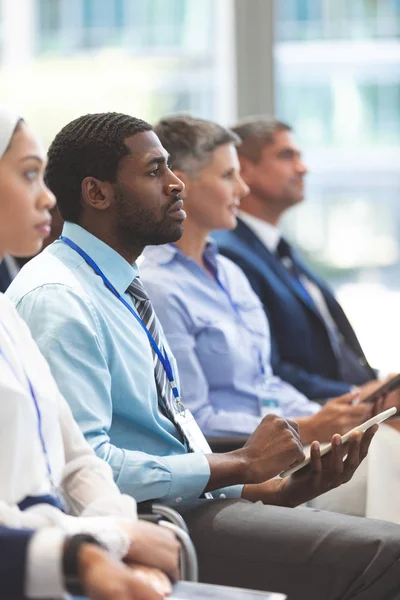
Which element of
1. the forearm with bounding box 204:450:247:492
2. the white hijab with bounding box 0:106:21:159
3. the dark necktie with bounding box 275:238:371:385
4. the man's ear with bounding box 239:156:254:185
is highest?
the white hijab with bounding box 0:106:21:159

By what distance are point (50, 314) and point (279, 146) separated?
7.69 ft

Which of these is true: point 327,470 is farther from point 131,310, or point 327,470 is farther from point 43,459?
point 43,459

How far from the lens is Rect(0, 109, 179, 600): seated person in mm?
1557

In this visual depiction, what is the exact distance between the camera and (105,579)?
1.32 m

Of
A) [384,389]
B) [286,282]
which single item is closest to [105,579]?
[384,389]

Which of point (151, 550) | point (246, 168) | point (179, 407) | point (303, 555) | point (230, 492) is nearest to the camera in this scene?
point (151, 550)

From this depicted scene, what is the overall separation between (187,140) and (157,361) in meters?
1.18

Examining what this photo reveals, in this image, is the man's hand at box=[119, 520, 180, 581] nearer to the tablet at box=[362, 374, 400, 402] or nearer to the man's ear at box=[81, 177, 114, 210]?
the man's ear at box=[81, 177, 114, 210]

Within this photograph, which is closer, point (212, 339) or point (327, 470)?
point (327, 470)

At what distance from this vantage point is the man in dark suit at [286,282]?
3.66 meters

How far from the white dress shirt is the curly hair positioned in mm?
1481

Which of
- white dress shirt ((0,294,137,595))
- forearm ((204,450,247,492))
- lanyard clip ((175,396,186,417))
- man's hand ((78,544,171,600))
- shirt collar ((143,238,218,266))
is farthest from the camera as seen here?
shirt collar ((143,238,218,266))

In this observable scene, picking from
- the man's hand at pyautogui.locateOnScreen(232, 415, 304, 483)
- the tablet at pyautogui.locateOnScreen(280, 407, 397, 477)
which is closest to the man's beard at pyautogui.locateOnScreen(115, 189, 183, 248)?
the man's hand at pyautogui.locateOnScreen(232, 415, 304, 483)

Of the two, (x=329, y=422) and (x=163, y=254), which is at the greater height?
(x=163, y=254)
